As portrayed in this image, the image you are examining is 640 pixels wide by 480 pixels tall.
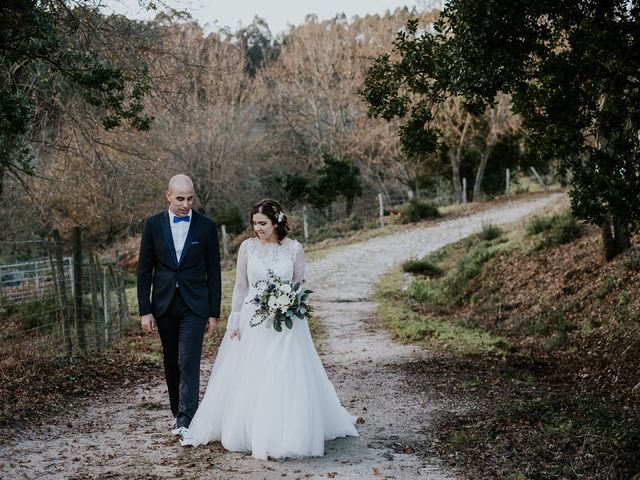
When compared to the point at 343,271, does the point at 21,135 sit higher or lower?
higher

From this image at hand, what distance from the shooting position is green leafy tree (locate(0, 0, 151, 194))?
895 cm

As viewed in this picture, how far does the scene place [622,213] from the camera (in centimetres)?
797

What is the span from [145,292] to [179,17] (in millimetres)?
7611

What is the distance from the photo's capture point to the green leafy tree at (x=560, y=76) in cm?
811

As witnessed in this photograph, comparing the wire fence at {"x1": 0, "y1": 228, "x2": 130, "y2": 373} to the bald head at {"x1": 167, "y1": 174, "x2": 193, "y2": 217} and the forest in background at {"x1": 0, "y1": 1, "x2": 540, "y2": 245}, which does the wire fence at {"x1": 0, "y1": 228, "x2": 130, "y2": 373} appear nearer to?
the bald head at {"x1": 167, "y1": 174, "x2": 193, "y2": 217}

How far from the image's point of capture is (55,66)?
10305 mm

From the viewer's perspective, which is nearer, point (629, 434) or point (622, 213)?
point (629, 434)

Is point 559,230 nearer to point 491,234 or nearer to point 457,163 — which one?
point 491,234

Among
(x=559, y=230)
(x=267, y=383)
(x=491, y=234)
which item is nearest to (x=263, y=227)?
(x=267, y=383)

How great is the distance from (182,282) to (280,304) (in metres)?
0.94

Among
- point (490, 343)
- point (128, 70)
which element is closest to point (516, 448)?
point (490, 343)

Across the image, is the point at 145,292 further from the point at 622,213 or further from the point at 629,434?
the point at 622,213

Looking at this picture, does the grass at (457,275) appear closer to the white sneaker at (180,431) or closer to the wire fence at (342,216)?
the white sneaker at (180,431)

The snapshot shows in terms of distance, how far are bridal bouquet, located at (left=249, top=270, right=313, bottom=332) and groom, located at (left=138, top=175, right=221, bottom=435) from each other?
0.45 m
